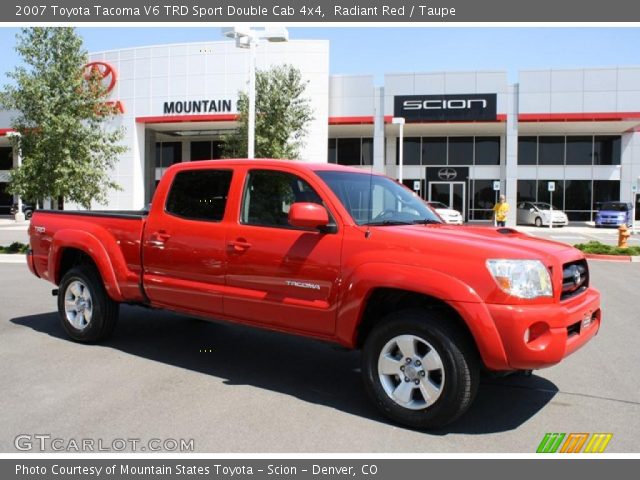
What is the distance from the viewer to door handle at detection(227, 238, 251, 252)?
4.98 m

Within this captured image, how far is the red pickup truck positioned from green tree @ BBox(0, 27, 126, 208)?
12146mm

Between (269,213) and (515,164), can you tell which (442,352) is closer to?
(269,213)

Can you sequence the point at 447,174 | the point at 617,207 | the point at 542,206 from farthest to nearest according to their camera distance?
the point at 447,174 → the point at 542,206 → the point at 617,207

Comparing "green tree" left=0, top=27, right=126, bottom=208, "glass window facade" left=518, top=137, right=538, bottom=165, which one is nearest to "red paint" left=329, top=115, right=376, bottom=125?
"glass window facade" left=518, top=137, right=538, bottom=165

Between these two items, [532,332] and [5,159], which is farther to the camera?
[5,159]

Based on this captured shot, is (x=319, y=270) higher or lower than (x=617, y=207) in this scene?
lower

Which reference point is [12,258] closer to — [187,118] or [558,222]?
[187,118]

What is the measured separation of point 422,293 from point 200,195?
2463 millimetres

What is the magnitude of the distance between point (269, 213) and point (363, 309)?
124cm

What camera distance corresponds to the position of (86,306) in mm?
6348

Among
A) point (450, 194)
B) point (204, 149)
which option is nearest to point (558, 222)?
point (450, 194)

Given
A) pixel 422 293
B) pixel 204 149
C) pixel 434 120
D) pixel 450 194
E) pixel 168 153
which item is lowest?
pixel 422 293

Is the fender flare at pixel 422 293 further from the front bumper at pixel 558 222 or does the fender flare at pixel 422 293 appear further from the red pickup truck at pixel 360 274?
the front bumper at pixel 558 222

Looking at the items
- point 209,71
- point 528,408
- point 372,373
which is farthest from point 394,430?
point 209,71
